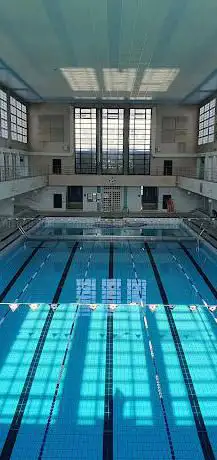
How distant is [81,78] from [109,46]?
2.53 m

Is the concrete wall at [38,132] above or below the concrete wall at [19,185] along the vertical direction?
above

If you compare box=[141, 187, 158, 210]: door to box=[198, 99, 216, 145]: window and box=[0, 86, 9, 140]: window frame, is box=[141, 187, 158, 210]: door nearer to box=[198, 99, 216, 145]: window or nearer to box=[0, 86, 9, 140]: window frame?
box=[198, 99, 216, 145]: window

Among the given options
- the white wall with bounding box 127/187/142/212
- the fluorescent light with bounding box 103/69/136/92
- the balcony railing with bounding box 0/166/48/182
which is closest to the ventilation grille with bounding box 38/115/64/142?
the balcony railing with bounding box 0/166/48/182

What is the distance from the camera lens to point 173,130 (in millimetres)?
12664

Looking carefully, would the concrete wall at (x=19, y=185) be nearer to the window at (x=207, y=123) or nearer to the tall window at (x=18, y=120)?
the tall window at (x=18, y=120)

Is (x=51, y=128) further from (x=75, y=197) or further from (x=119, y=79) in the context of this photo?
(x=119, y=79)

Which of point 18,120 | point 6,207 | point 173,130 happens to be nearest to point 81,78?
point 18,120

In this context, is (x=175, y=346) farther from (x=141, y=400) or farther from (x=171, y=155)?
(x=171, y=155)

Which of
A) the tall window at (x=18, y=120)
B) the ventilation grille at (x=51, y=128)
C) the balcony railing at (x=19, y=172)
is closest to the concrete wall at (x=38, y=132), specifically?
the ventilation grille at (x=51, y=128)

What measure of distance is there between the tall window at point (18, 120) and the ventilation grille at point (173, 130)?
438 centimetres

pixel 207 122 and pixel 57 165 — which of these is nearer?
pixel 207 122

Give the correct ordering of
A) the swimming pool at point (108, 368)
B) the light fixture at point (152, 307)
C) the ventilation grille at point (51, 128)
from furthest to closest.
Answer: the ventilation grille at point (51, 128)
the light fixture at point (152, 307)
the swimming pool at point (108, 368)

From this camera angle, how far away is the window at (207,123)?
10836mm

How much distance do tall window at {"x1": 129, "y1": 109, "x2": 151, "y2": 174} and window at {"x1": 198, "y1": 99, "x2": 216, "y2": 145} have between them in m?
1.63
